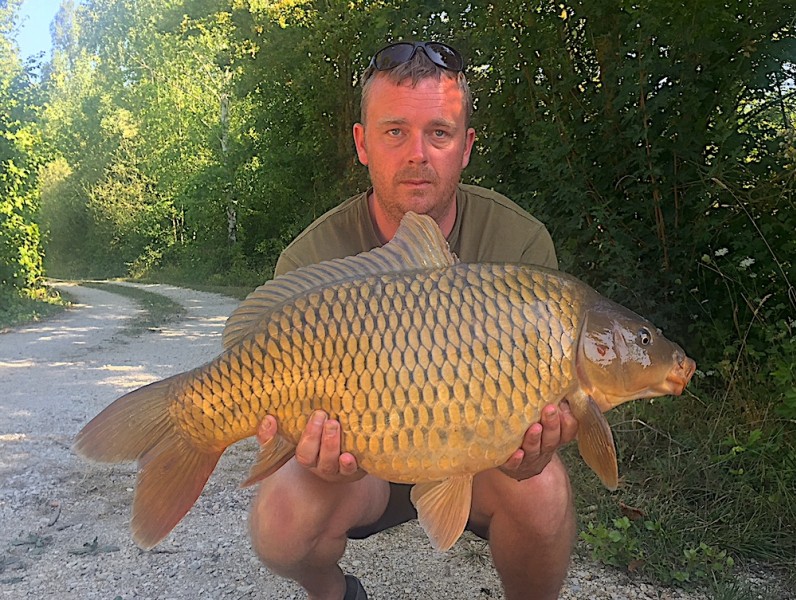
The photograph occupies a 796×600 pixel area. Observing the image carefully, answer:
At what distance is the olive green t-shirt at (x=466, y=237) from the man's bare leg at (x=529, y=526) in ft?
1.44

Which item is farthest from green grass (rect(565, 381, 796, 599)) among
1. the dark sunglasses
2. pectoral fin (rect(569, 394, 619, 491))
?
the dark sunglasses

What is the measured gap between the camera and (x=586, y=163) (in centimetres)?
271

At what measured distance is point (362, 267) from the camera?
3.82 feet

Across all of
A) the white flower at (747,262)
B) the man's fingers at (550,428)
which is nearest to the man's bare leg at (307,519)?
the man's fingers at (550,428)

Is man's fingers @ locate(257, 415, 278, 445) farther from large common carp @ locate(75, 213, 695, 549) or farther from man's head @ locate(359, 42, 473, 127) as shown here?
man's head @ locate(359, 42, 473, 127)

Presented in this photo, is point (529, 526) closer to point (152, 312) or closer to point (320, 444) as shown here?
point (320, 444)

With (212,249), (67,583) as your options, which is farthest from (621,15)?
(212,249)

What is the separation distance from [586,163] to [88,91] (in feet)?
76.0

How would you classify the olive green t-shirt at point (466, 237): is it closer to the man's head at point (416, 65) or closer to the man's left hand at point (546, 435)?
the man's head at point (416, 65)

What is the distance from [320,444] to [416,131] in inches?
25.4

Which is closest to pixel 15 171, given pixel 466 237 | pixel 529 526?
pixel 466 237

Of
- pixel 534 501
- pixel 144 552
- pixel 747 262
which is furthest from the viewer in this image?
pixel 747 262

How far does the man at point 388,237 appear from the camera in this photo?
1324mm

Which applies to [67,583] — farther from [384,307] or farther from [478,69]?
[478,69]
